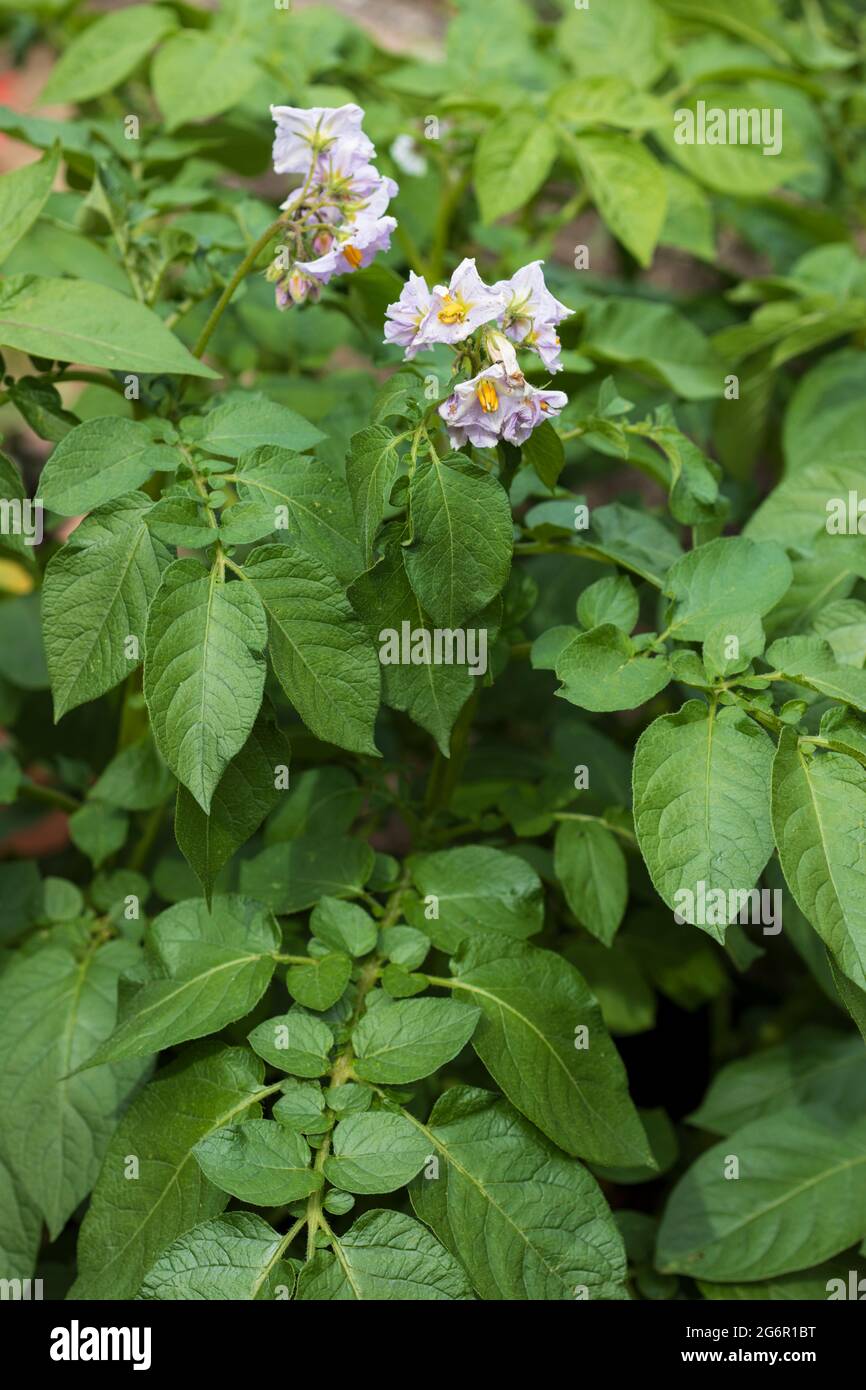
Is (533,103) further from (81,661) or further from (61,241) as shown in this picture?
(81,661)

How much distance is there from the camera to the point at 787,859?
2.69ft

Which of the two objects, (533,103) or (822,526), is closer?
(822,526)

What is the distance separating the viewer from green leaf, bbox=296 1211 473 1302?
0.82m

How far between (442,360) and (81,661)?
432mm

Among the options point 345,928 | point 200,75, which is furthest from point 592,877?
point 200,75

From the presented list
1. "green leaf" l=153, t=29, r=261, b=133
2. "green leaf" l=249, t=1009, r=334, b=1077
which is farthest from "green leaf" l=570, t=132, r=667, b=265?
"green leaf" l=249, t=1009, r=334, b=1077

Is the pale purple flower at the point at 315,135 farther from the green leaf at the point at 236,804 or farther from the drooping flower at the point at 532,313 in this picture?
the green leaf at the point at 236,804

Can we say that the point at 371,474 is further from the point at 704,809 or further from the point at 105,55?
the point at 105,55

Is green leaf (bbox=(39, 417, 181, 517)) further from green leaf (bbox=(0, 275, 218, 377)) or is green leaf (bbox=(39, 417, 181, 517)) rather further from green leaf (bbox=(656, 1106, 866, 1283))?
green leaf (bbox=(656, 1106, 866, 1283))

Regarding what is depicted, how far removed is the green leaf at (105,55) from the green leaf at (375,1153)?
1285 mm

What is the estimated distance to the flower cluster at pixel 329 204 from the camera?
0.95 metres

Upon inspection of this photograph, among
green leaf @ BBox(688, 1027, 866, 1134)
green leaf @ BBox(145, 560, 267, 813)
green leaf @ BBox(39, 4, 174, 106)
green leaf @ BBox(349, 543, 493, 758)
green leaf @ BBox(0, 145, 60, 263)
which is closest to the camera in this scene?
green leaf @ BBox(145, 560, 267, 813)
